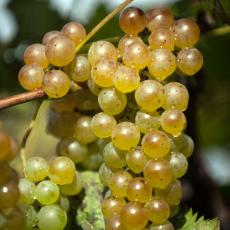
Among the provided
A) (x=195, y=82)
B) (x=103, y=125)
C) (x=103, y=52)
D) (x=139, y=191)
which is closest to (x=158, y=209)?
(x=139, y=191)

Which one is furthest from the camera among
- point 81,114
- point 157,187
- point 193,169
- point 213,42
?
point 213,42

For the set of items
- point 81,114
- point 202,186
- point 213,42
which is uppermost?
point 81,114

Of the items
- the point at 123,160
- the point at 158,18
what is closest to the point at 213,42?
the point at 158,18

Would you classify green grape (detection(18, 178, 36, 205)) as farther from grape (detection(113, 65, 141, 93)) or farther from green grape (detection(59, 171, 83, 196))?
grape (detection(113, 65, 141, 93))

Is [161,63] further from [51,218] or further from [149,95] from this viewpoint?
[51,218]

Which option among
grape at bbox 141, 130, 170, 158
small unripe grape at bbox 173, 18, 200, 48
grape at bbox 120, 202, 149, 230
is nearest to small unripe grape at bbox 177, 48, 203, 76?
small unripe grape at bbox 173, 18, 200, 48

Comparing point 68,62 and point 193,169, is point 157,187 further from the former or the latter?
point 193,169
